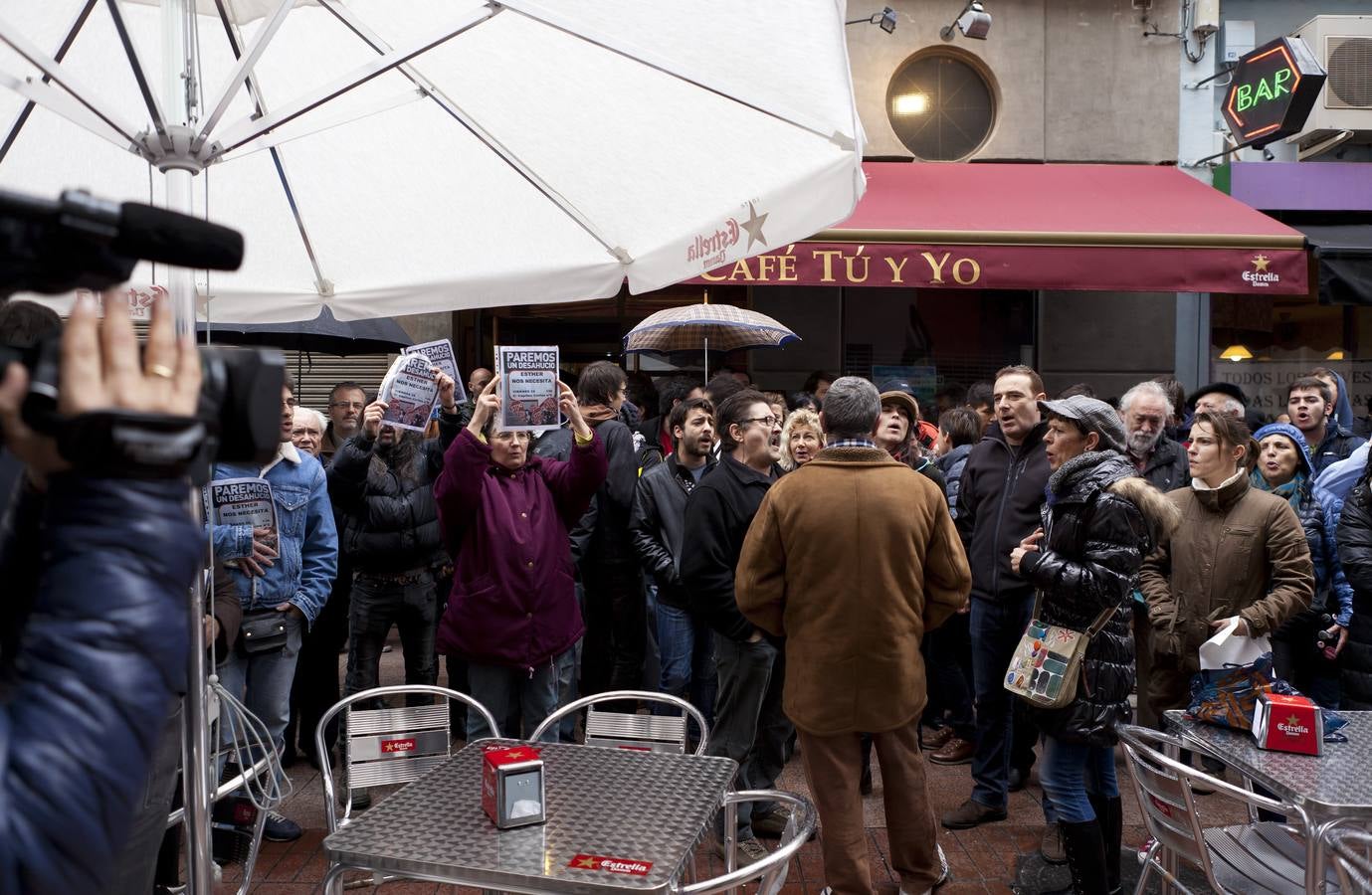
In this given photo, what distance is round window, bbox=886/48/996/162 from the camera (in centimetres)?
1092

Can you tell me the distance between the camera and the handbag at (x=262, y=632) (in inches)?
174

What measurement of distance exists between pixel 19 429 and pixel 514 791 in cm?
204

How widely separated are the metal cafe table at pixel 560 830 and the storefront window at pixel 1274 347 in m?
9.83

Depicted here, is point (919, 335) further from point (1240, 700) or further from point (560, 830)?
point (560, 830)

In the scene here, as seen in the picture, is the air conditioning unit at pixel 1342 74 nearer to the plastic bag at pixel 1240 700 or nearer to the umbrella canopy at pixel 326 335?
the plastic bag at pixel 1240 700

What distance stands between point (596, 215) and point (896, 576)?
5.93ft

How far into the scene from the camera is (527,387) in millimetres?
3951

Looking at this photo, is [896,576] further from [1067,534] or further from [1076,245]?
[1076,245]

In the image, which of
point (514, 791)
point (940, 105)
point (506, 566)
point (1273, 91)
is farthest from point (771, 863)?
point (940, 105)

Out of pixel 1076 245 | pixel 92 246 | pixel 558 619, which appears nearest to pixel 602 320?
pixel 1076 245

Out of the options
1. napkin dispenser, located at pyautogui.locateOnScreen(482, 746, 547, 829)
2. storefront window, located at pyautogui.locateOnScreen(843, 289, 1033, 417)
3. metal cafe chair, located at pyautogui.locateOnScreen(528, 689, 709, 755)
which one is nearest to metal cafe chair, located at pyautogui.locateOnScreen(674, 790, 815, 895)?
napkin dispenser, located at pyautogui.locateOnScreen(482, 746, 547, 829)

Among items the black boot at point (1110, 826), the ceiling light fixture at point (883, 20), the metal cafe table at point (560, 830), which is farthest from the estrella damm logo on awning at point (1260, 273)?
the metal cafe table at point (560, 830)

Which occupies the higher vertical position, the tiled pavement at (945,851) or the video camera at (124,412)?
the video camera at (124,412)

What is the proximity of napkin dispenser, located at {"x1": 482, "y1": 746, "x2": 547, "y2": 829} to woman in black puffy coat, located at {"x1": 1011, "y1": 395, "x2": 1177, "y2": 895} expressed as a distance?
2.14 metres
